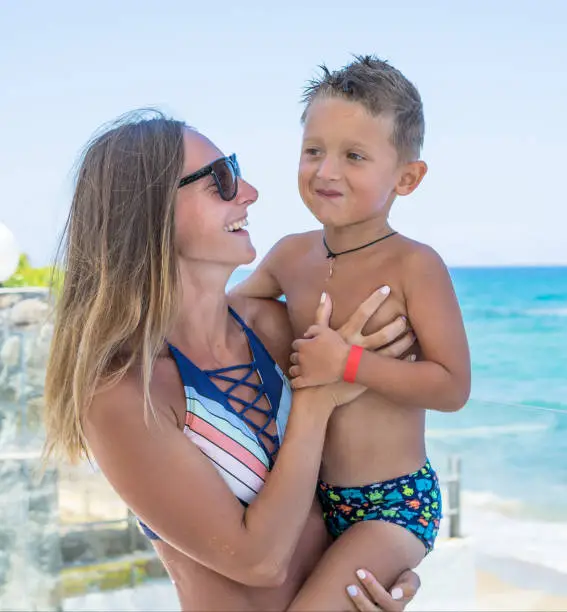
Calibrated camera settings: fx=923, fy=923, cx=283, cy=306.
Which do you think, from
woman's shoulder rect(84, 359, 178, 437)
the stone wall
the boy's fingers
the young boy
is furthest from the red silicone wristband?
the stone wall

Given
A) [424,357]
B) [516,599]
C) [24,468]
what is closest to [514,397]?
[516,599]

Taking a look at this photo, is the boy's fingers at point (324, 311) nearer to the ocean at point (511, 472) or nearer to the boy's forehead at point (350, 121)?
the boy's forehead at point (350, 121)

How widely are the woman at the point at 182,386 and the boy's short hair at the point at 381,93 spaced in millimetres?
286

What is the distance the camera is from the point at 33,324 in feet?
15.9

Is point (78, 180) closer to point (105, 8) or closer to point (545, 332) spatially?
point (545, 332)

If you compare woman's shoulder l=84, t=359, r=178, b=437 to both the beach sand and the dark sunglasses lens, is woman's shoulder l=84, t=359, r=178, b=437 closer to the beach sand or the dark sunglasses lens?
the dark sunglasses lens

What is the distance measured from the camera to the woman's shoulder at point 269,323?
2080 millimetres

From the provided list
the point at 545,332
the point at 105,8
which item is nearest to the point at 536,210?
the point at 545,332

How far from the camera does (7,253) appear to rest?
17.4 ft

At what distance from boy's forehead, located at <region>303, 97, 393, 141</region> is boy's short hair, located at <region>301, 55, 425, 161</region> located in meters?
0.01

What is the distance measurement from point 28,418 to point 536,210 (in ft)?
86.3

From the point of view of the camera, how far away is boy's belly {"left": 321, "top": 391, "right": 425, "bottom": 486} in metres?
1.95

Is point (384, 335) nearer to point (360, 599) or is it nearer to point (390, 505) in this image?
point (390, 505)

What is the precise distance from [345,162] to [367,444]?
595 mm
